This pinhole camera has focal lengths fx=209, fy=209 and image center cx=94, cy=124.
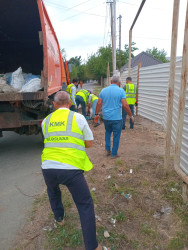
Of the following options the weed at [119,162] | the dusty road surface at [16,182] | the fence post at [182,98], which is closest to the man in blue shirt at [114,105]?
the weed at [119,162]

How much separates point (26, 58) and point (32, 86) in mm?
3028

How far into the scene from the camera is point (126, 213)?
2.50m

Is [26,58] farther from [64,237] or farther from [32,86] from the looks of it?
[64,237]

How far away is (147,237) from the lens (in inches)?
84.0

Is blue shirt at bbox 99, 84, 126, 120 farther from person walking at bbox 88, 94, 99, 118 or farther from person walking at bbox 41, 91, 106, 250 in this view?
person walking at bbox 88, 94, 99, 118

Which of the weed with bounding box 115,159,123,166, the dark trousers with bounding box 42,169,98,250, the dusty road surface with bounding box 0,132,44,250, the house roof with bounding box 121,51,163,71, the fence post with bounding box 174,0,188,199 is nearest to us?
Result: the dark trousers with bounding box 42,169,98,250

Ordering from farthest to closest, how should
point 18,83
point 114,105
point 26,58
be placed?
1. point 26,58
2. point 18,83
3. point 114,105

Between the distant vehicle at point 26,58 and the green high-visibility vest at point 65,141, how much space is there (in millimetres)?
2145

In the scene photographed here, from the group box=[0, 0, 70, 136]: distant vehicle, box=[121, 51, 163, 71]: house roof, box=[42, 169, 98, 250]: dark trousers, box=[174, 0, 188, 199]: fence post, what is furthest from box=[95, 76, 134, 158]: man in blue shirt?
box=[121, 51, 163, 71]: house roof

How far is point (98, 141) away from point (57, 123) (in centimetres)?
360

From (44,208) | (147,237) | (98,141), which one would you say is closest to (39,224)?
(44,208)

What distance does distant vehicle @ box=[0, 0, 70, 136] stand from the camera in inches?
157

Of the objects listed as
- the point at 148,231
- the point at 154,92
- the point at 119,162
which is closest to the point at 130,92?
the point at 154,92

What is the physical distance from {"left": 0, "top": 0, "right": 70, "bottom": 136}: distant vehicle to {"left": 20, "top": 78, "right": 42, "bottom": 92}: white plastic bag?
0.32 ft
